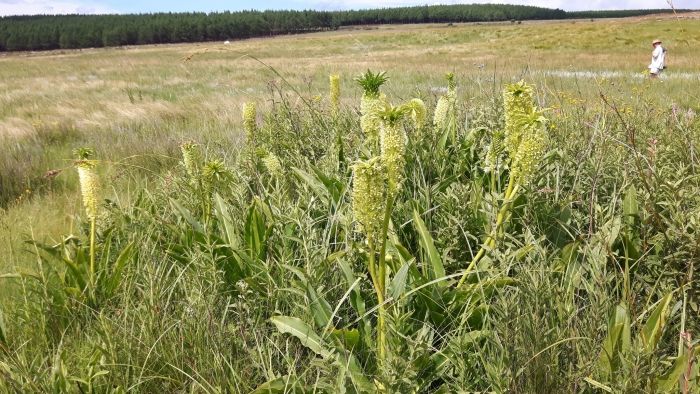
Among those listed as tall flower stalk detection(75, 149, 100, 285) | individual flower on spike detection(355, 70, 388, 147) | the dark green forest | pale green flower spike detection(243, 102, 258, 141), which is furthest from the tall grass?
the dark green forest

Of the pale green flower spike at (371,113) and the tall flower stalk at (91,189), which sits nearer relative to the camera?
the pale green flower spike at (371,113)

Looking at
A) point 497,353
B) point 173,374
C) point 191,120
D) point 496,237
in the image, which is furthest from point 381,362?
point 191,120

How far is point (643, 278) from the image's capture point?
2.11 meters

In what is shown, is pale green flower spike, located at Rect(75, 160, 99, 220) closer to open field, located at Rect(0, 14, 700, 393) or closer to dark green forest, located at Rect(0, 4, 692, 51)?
open field, located at Rect(0, 14, 700, 393)

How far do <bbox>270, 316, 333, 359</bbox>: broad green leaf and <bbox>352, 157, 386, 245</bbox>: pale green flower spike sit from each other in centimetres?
50

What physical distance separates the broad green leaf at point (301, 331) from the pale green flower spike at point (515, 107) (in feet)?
3.28

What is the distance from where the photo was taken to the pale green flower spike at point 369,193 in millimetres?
1500

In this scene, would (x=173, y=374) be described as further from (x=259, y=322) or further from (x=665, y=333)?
(x=665, y=333)

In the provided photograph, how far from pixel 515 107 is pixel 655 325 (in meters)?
0.90

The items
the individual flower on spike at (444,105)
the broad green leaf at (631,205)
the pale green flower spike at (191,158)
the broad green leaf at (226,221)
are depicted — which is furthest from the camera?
the individual flower on spike at (444,105)

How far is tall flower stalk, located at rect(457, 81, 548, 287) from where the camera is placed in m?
1.87

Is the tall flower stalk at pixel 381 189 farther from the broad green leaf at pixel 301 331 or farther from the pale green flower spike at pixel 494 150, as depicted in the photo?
the pale green flower spike at pixel 494 150

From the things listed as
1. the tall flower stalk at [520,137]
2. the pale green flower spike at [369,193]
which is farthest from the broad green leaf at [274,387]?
the tall flower stalk at [520,137]

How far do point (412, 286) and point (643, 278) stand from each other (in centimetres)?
97
